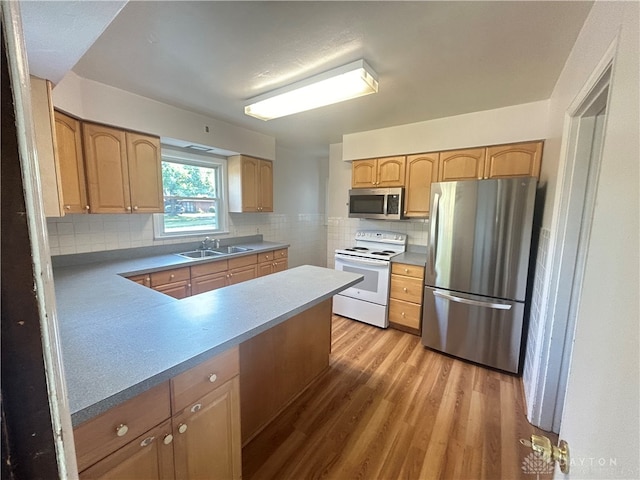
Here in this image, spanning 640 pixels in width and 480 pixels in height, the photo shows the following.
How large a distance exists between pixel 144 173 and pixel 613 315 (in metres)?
3.09

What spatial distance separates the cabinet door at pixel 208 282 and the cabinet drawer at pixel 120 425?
75.1 inches

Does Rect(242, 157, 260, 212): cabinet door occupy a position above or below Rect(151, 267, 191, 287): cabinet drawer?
above

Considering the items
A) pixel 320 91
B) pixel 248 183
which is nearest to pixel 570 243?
pixel 320 91

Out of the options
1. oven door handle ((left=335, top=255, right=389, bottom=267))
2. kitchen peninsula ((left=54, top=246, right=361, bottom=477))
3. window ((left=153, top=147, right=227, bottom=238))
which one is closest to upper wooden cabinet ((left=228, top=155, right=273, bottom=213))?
window ((left=153, top=147, right=227, bottom=238))

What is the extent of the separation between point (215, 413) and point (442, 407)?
1.63 metres

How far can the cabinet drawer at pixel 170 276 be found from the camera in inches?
95.7

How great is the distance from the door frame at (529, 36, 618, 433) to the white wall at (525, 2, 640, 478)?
108 cm

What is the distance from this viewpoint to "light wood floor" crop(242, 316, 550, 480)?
1.49 m

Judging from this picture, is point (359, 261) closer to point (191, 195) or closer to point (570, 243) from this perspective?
point (570, 243)

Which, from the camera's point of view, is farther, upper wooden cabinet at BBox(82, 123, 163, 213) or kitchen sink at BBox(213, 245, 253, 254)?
kitchen sink at BBox(213, 245, 253, 254)

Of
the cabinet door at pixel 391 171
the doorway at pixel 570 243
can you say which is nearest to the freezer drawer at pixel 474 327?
the doorway at pixel 570 243

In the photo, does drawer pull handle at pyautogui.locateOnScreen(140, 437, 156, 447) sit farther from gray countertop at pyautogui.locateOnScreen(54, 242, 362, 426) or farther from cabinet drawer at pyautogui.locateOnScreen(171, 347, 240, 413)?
gray countertop at pyautogui.locateOnScreen(54, 242, 362, 426)

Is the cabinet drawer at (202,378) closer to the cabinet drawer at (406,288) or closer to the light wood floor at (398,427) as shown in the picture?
the light wood floor at (398,427)

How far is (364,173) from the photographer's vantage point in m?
3.45
